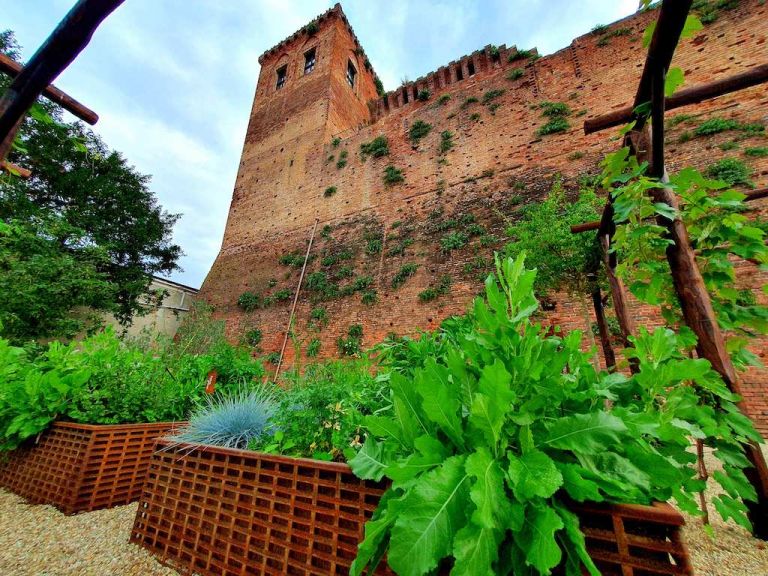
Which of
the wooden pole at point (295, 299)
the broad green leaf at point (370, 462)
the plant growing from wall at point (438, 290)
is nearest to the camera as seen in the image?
the broad green leaf at point (370, 462)

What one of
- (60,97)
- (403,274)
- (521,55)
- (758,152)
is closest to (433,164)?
(403,274)

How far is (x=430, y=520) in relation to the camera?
0.68 metres

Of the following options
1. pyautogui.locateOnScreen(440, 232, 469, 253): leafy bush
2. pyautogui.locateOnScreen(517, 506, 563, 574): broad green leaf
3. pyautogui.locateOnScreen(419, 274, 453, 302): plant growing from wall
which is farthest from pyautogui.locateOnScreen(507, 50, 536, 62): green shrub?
pyautogui.locateOnScreen(517, 506, 563, 574): broad green leaf

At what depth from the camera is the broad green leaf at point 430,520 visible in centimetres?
64

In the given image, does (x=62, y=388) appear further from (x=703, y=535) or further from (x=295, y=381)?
(x=703, y=535)

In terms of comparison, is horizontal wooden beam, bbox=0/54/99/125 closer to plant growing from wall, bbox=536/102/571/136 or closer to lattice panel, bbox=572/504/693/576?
lattice panel, bbox=572/504/693/576

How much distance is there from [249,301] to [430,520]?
1097 cm

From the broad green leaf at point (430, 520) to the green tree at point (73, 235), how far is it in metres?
8.76

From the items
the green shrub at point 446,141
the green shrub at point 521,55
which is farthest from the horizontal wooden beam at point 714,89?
A: the green shrub at point 521,55

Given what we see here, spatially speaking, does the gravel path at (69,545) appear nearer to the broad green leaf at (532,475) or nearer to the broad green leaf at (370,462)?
the broad green leaf at (370,462)

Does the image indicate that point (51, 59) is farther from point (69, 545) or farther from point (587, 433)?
point (69, 545)

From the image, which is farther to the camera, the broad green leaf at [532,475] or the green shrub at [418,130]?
the green shrub at [418,130]

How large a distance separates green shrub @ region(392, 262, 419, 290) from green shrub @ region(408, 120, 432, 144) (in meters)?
4.81

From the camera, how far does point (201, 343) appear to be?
942cm
